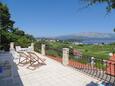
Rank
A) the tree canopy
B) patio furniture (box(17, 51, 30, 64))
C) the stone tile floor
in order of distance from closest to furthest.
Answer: the stone tile floor < patio furniture (box(17, 51, 30, 64)) < the tree canopy

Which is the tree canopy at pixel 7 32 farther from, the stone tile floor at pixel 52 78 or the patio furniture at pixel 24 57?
the stone tile floor at pixel 52 78

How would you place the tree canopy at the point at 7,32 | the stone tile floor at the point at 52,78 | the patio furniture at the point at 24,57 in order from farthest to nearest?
the tree canopy at the point at 7,32 < the patio furniture at the point at 24,57 < the stone tile floor at the point at 52,78

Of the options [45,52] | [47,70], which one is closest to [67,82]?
Result: [47,70]

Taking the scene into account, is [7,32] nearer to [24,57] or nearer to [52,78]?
[24,57]

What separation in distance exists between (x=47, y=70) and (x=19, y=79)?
7.44 ft

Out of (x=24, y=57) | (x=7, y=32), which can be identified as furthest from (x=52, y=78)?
(x=7, y=32)

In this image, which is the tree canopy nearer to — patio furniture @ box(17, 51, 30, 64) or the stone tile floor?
patio furniture @ box(17, 51, 30, 64)

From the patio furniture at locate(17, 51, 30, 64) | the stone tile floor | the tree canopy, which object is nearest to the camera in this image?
the stone tile floor

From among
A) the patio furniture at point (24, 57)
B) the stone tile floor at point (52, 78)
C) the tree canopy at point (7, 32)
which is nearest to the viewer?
the stone tile floor at point (52, 78)

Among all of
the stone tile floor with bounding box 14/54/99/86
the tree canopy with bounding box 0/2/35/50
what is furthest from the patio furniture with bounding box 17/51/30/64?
the tree canopy with bounding box 0/2/35/50

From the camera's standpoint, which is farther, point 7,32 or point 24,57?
point 7,32

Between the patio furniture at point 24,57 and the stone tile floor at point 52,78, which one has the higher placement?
the patio furniture at point 24,57

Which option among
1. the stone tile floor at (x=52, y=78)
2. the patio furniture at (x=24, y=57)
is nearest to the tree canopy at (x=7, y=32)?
the patio furniture at (x=24, y=57)

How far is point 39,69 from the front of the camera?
34.1 feet
